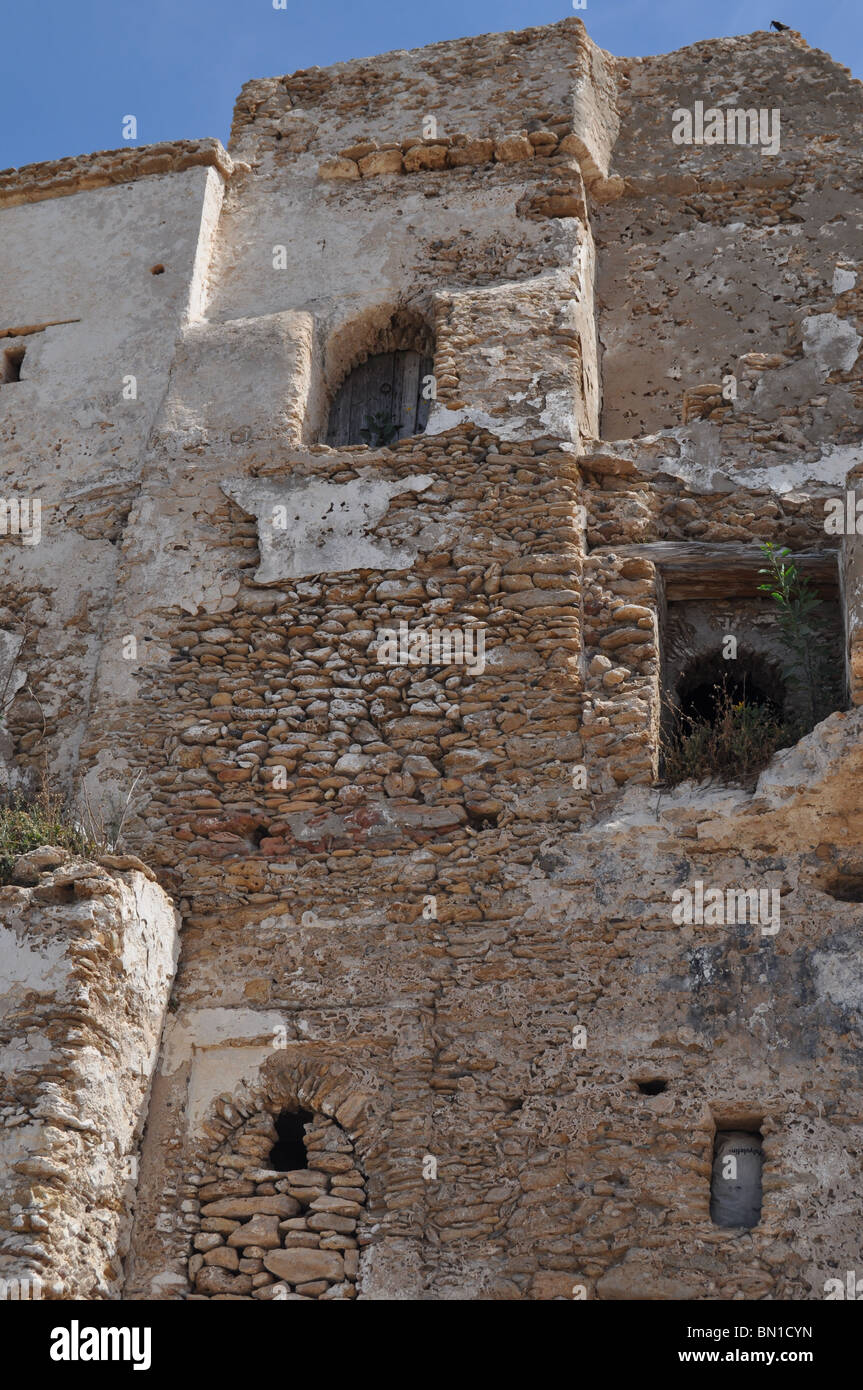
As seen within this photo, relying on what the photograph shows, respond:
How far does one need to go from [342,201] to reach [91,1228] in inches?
265

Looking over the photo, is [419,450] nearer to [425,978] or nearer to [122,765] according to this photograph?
[122,765]

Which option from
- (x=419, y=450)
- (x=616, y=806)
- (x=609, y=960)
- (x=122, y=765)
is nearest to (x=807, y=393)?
(x=419, y=450)

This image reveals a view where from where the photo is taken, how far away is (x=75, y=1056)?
7.42m

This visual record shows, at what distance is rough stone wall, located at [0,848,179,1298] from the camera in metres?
7.06

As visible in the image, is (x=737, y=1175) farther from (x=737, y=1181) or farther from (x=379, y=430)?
(x=379, y=430)

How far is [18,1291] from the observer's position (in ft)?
22.2

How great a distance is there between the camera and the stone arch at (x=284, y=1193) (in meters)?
7.50

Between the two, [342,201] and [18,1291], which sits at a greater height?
[342,201]

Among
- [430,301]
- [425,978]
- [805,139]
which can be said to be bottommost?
[425,978]

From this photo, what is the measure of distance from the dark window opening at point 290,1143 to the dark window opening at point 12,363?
5.41 m
